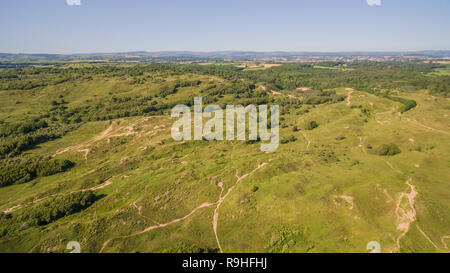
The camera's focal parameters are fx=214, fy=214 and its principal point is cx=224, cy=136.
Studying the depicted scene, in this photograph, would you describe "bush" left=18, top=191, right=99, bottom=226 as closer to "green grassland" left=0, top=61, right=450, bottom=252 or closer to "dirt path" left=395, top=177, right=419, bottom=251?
"green grassland" left=0, top=61, right=450, bottom=252

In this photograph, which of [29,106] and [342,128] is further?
[29,106]

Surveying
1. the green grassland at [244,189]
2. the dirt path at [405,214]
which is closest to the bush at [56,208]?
the green grassland at [244,189]

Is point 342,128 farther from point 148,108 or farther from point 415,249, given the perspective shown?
point 148,108

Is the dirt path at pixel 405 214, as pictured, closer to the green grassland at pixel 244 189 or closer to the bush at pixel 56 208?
the green grassland at pixel 244 189

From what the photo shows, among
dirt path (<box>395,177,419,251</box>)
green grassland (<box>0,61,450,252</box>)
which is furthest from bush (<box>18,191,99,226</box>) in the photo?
dirt path (<box>395,177,419,251</box>)

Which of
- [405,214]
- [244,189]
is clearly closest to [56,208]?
[244,189]

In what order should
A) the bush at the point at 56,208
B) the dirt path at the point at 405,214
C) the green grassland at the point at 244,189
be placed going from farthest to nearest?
the bush at the point at 56,208
the green grassland at the point at 244,189
the dirt path at the point at 405,214

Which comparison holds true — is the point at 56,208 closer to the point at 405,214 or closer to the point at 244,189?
the point at 244,189
